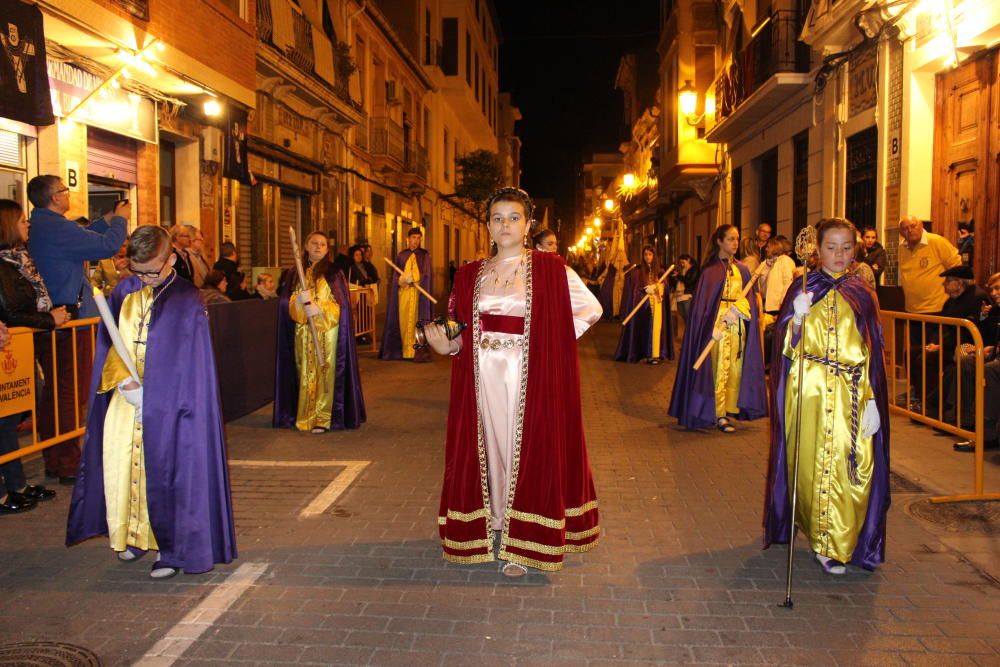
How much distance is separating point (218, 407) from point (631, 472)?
3.41 meters

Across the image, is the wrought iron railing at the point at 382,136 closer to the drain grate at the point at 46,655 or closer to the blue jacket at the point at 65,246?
the blue jacket at the point at 65,246

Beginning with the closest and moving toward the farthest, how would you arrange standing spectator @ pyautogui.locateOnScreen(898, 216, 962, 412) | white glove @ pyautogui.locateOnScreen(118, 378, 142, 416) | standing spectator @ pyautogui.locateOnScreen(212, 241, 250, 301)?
white glove @ pyautogui.locateOnScreen(118, 378, 142, 416)
standing spectator @ pyautogui.locateOnScreen(898, 216, 962, 412)
standing spectator @ pyautogui.locateOnScreen(212, 241, 250, 301)

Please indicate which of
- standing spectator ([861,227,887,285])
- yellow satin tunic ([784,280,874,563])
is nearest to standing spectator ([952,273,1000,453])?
standing spectator ([861,227,887,285])

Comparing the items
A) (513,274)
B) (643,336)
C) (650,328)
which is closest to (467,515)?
(513,274)

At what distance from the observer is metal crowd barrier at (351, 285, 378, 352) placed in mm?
15588

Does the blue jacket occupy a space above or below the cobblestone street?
above

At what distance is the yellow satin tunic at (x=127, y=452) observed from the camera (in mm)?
4398

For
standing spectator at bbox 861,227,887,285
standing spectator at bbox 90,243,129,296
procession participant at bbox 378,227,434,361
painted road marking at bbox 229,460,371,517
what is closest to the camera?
painted road marking at bbox 229,460,371,517

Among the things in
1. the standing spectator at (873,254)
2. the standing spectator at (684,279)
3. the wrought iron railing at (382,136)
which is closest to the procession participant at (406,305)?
the standing spectator at (684,279)

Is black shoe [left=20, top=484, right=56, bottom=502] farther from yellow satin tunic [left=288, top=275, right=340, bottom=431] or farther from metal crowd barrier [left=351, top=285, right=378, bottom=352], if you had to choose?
metal crowd barrier [left=351, top=285, right=378, bottom=352]

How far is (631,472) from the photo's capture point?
22.0ft

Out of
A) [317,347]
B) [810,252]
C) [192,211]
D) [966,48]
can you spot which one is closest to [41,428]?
[317,347]

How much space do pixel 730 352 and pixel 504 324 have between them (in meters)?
4.58

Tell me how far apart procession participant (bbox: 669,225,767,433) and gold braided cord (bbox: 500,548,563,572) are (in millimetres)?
4358
